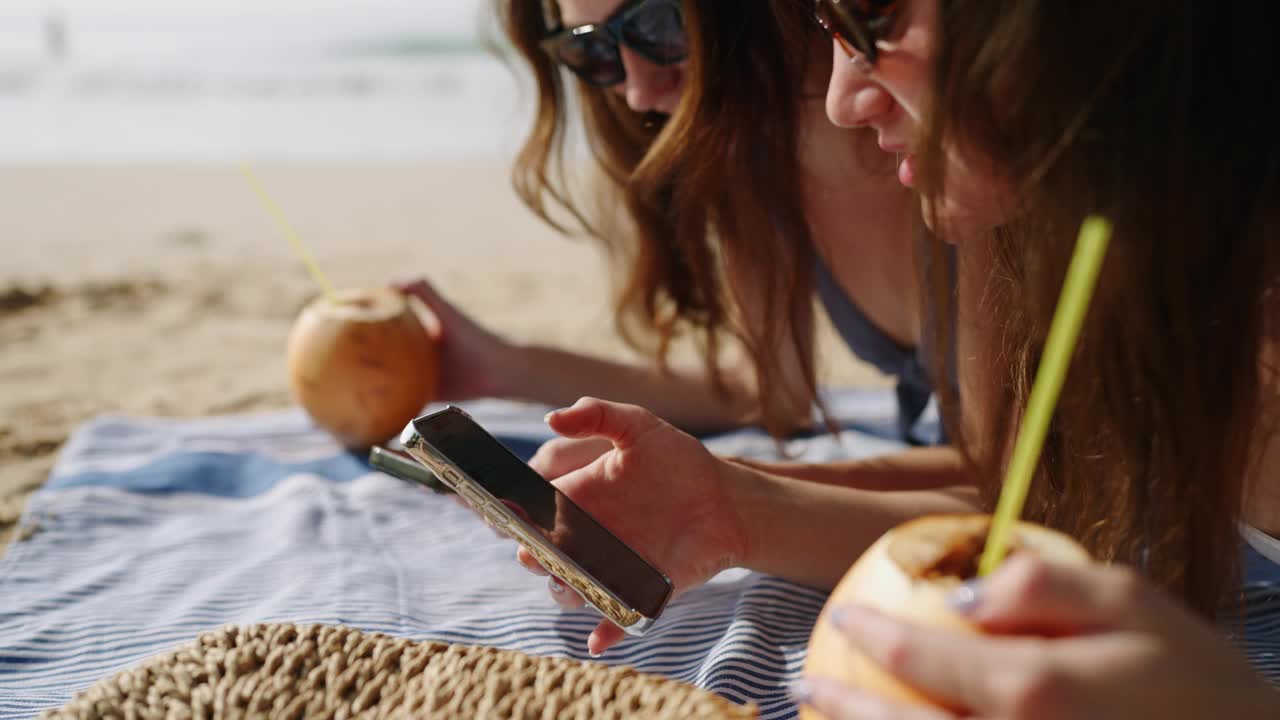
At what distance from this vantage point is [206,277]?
11.8 feet

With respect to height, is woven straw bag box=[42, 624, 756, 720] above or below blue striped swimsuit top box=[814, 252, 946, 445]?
above

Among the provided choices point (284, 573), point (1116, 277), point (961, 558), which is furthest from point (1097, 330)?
point (284, 573)

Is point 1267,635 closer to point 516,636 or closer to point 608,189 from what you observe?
point 516,636

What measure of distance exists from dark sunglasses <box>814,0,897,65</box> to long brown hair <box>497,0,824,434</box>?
305 millimetres

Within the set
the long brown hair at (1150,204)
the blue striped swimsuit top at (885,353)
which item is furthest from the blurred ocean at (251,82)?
the long brown hair at (1150,204)

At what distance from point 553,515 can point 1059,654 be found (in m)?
0.51

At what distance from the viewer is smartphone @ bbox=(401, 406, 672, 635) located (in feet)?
3.15

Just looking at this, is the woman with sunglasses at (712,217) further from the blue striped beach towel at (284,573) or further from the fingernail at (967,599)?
the fingernail at (967,599)

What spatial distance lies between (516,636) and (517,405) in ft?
3.09

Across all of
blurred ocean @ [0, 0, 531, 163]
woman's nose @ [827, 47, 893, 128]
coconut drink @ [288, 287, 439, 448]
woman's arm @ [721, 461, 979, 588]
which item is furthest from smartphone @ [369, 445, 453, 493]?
blurred ocean @ [0, 0, 531, 163]

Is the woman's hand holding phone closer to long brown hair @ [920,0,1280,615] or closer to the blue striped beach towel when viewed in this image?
the blue striped beach towel

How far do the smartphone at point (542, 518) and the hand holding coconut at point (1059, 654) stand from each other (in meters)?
0.38

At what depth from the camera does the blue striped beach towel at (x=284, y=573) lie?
1.29 metres

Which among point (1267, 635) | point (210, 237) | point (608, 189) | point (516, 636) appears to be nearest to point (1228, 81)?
point (1267, 635)
